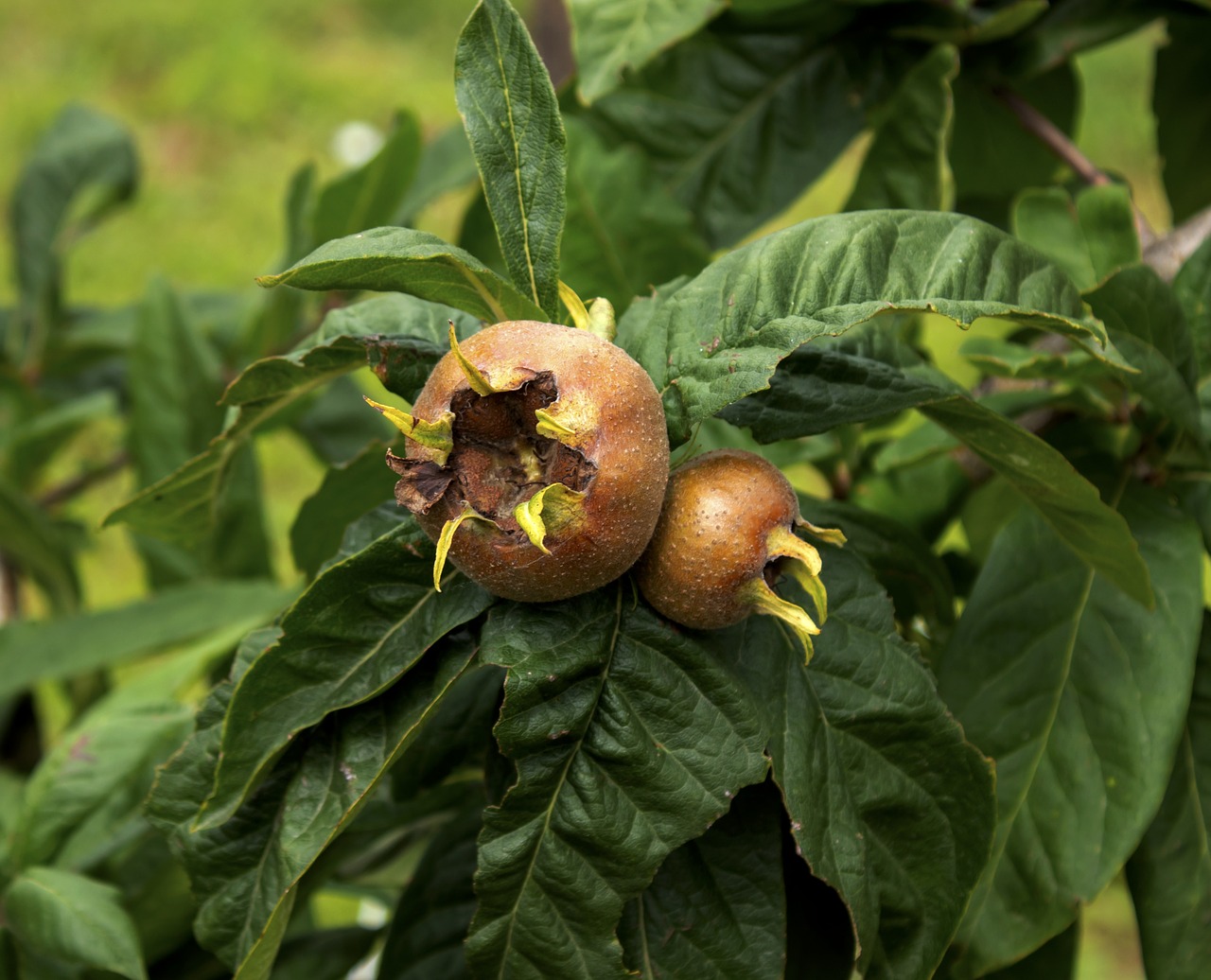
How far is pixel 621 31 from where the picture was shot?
132 centimetres

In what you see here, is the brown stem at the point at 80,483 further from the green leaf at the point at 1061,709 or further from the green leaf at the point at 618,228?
the green leaf at the point at 1061,709

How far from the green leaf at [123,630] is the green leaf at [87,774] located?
28cm

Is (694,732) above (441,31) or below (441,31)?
above

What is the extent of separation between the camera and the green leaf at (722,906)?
987 mm

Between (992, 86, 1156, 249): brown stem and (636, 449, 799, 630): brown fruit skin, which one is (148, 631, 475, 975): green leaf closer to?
(636, 449, 799, 630): brown fruit skin

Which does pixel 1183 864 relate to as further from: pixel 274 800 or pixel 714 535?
pixel 274 800

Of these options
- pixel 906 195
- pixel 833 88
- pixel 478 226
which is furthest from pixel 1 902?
pixel 833 88

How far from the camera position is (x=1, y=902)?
4.47ft

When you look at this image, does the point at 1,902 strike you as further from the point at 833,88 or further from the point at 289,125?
the point at 289,125

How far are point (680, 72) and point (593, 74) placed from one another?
373 millimetres

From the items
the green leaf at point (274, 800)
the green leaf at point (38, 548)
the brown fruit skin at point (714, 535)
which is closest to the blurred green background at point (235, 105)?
the green leaf at point (38, 548)

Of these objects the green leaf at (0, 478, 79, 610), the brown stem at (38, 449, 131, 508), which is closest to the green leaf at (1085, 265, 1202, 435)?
the green leaf at (0, 478, 79, 610)

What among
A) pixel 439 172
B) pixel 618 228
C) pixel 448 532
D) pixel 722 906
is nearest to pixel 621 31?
pixel 618 228

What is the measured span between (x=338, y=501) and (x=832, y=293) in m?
0.55
